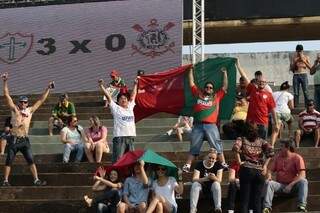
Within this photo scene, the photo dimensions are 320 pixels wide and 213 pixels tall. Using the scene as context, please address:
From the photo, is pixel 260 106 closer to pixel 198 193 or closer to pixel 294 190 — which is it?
pixel 294 190

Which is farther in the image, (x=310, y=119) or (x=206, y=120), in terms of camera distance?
(x=310, y=119)

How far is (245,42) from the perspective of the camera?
2714 cm

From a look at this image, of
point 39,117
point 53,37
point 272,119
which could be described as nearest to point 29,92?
point 53,37

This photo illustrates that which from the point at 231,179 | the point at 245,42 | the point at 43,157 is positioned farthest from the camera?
the point at 245,42

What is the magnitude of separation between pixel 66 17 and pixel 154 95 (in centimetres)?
1085

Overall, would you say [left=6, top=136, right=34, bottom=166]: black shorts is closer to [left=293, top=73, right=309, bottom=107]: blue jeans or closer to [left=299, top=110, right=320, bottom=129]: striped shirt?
[left=299, top=110, right=320, bottom=129]: striped shirt

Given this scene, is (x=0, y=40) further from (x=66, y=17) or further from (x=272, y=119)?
(x=272, y=119)

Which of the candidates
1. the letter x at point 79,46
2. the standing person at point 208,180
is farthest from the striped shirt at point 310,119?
the letter x at point 79,46

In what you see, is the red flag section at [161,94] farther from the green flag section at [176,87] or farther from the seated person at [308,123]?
the seated person at [308,123]

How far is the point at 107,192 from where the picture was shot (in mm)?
10766

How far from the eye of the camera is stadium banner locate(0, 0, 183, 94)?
22.7m

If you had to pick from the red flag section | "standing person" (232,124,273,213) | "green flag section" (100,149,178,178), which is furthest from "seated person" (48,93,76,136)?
"standing person" (232,124,273,213)

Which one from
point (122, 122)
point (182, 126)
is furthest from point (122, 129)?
point (182, 126)

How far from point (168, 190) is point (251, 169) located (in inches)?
48.8
